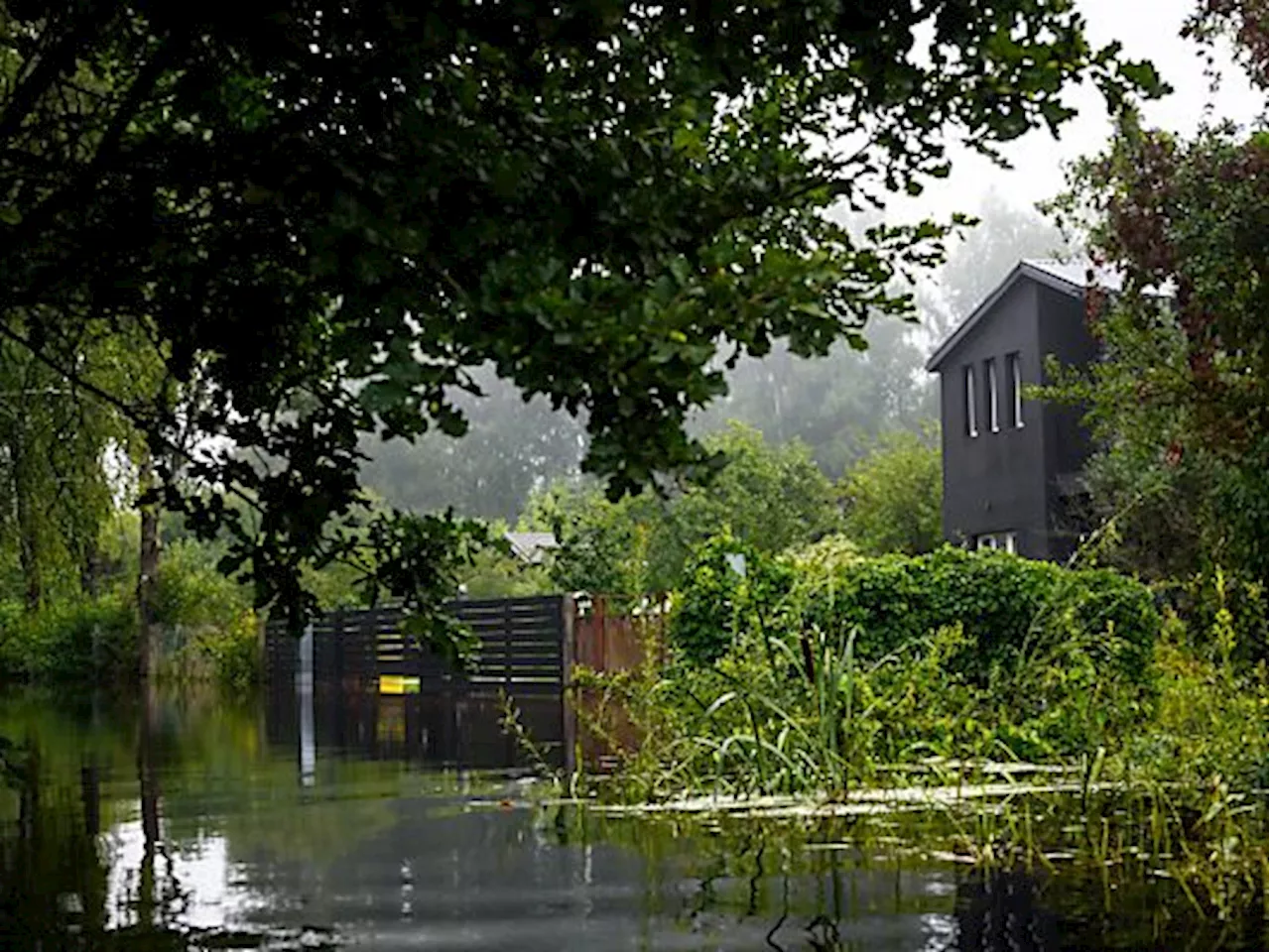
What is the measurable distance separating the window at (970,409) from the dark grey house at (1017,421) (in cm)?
3

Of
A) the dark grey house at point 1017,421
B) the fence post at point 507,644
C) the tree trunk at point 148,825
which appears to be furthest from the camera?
the dark grey house at point 1017,421

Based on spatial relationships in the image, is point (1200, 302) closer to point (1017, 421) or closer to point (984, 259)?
point (1017, 421)

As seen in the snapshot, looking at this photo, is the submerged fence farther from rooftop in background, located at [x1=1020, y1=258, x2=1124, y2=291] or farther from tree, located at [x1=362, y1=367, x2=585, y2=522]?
tree, located at [x1=362, y1=367, x2=585, y2=522]

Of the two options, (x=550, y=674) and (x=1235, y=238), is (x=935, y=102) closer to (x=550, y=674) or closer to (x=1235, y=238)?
(x=1235, y=238)

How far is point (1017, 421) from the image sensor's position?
37.1 m

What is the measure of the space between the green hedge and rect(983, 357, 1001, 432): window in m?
21.5

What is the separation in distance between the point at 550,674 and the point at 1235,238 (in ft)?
44.1

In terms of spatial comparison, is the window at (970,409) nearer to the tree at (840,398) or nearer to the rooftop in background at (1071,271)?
the rooftop in background at (1071,271)

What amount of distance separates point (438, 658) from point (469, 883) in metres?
16.9

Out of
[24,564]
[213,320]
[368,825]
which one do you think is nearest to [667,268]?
[213,320]

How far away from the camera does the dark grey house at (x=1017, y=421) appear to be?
35.9m

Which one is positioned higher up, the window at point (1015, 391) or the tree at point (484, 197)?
the window at point (1015, 391)

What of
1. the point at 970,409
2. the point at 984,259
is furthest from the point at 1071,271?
the point at 984,259

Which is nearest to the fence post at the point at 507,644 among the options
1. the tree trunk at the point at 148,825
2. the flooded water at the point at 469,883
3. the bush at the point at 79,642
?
the tree trunk at the point at 148,825
